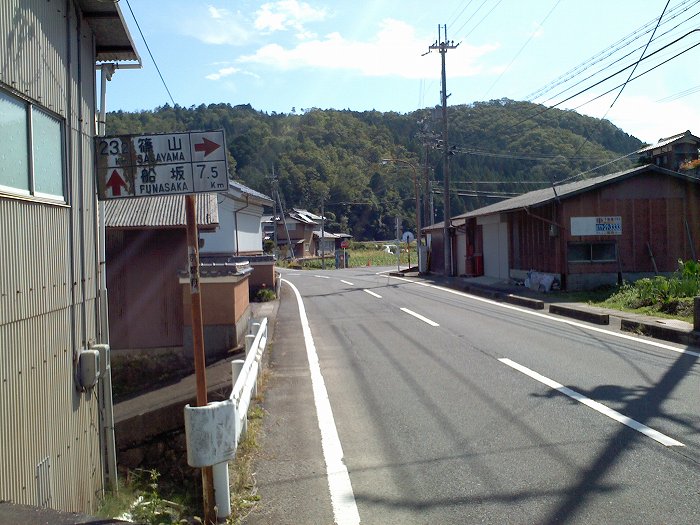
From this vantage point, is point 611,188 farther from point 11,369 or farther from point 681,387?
point 11,369

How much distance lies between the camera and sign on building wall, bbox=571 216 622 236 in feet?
73.2

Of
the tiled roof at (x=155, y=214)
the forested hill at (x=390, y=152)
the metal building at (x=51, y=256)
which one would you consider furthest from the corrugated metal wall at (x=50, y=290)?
the forested hill at (x=390, y=152)

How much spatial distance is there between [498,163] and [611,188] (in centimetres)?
3773

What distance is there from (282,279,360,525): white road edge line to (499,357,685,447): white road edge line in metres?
2.94

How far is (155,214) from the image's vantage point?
A: 13.5 meters

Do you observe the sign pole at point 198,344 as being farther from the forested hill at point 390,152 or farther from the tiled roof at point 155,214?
the forested hill at point 390,152

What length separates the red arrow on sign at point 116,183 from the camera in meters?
5.45

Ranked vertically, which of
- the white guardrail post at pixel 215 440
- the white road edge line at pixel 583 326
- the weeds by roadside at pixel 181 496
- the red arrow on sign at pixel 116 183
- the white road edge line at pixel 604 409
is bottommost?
the weeds by roadside at pixel 181 496

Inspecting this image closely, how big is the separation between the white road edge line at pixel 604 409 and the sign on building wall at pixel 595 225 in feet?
44.9

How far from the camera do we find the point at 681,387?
8.23 m

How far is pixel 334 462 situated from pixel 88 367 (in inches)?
98.4

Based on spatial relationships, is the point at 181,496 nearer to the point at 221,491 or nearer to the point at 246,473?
the point at 246,473

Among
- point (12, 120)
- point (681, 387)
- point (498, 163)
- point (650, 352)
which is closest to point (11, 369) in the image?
point (12, 120)

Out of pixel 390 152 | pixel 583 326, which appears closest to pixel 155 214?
pixel 583 326
